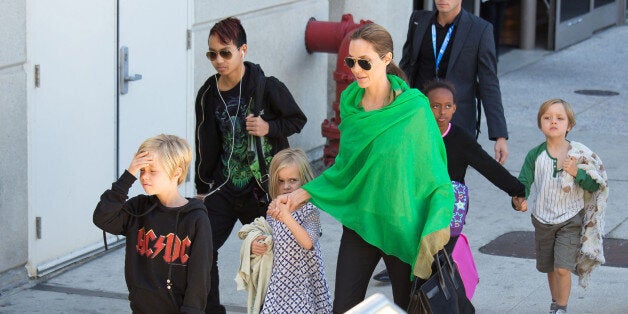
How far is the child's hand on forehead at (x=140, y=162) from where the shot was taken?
486cm

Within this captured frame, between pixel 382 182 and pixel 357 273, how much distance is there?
1.46 feet

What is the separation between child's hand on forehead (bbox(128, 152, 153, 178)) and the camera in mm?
4855

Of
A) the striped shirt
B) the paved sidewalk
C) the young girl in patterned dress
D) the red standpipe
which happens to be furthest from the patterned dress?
the red standpipe

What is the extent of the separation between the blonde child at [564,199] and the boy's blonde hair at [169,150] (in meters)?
2.09

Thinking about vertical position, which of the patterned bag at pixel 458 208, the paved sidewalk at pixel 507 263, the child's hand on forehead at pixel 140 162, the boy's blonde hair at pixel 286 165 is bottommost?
the paved sidewalk at pixel 507 263

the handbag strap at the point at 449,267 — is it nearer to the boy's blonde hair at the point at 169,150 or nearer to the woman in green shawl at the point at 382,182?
the woman in green shawl at the point at 382,182

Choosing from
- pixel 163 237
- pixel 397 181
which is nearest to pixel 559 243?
pixel 397 181

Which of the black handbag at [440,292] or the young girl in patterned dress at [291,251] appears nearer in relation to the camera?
the black handbag at [440,292]

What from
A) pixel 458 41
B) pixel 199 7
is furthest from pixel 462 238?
pixel 199 7

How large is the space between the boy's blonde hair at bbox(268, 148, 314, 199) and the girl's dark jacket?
49cm

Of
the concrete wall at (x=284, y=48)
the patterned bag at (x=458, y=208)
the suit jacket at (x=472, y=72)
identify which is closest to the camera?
the patterned bag at (x=458, y=208)

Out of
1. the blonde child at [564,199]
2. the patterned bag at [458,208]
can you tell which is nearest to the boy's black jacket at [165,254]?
the patterned bag at [458,208]

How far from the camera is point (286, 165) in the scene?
5.56m

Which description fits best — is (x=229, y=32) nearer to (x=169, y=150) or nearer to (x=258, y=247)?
(x=258, y=247)
